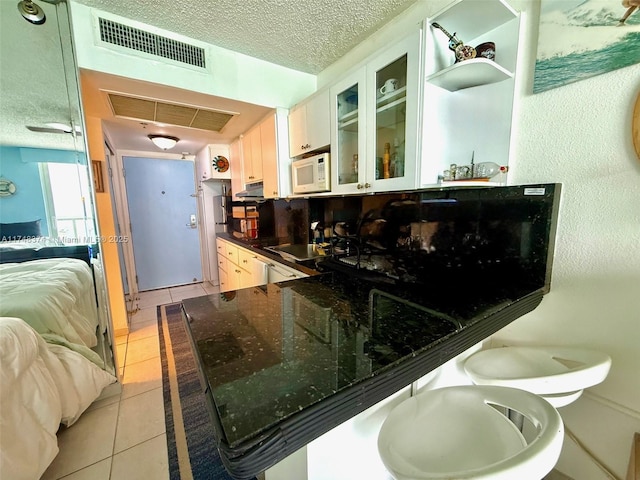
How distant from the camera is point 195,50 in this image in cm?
172

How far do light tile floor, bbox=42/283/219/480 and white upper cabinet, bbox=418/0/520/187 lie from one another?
1.94 m

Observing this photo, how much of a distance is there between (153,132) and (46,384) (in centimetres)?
242

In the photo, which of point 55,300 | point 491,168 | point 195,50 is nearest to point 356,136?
point 491,168

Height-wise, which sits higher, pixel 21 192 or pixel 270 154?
pixel 270 154

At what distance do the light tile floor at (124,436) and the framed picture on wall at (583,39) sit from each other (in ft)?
8.00

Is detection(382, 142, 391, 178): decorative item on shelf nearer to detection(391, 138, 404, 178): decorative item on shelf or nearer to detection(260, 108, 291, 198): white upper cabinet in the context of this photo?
detection(391, 138, 404, 178): decorative item on shelf

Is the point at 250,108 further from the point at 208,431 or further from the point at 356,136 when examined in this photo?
the point at 208,431

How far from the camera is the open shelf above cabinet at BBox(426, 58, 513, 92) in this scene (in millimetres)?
1045

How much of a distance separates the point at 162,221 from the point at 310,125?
313 centimetres

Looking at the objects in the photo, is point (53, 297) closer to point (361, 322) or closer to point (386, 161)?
point (361, 322)

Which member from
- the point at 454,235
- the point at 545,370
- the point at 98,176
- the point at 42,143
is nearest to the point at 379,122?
the point at 454,235

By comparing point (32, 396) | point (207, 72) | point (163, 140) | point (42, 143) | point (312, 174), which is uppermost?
point (207, 72)

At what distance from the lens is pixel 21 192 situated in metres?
1.51

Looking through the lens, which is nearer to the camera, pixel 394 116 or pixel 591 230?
pixel 591 230
